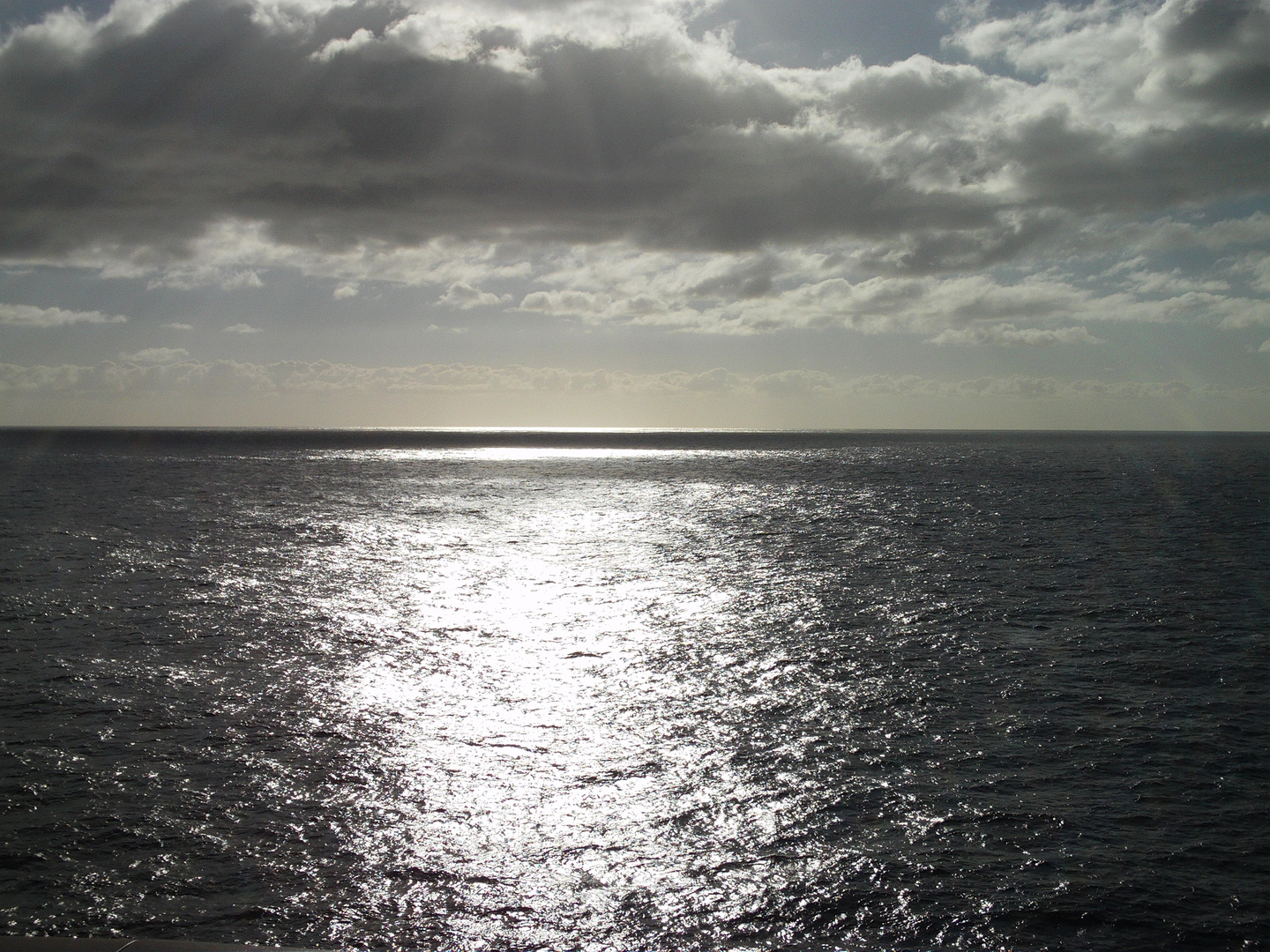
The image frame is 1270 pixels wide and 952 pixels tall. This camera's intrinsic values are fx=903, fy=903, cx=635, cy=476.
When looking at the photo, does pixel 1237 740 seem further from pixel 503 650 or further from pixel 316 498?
pixel 316 498

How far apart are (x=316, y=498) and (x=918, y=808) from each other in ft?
242

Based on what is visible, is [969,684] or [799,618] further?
[799,618]

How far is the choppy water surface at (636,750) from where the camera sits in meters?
12.8

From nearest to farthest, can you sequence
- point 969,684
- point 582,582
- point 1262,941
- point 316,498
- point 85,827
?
point 1262,941
point 85,827
point 969,684
point 582,582
point 316,498

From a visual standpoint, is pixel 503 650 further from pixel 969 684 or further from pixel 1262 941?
pixel 1262 941

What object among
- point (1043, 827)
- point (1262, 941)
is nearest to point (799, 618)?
point (1043, 827)

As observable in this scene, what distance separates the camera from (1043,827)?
603 inches

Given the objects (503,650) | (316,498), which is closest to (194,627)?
(503,650)

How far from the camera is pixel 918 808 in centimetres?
1605

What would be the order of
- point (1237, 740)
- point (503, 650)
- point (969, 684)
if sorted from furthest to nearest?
point (503, 650) → point (969, 684) → point (1237, 740)

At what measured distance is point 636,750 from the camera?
62.5ft

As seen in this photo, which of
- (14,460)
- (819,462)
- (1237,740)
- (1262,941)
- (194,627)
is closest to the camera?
(1262,941)

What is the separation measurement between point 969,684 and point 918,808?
28.3 ft

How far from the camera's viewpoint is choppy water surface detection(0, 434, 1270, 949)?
1277 cm
